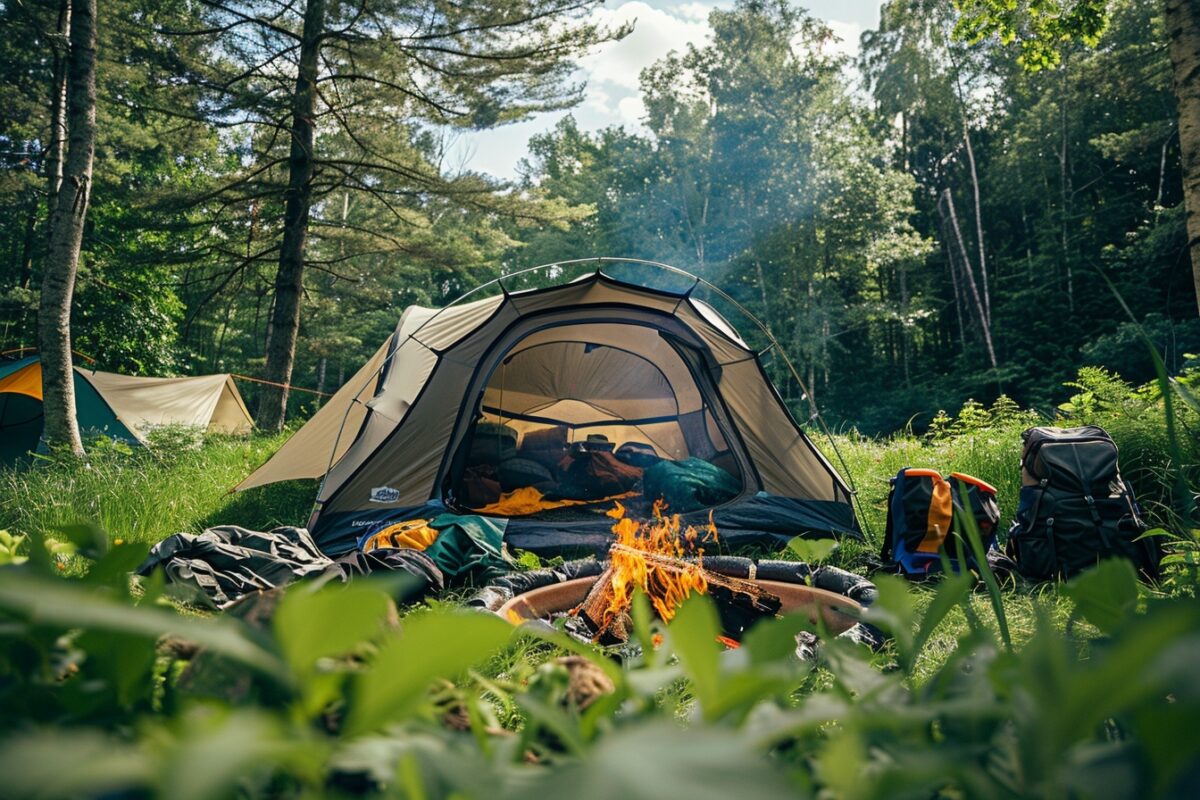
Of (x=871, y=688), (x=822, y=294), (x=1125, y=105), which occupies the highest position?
(x=1125, y=105)

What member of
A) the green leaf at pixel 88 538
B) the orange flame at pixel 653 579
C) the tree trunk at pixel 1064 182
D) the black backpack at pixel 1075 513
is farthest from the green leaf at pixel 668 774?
the tree trunk at pixel 1064 182

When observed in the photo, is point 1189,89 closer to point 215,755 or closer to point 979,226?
point 215,755

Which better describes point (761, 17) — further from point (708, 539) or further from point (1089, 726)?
point (1089, 726)

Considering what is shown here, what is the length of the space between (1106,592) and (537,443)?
566 centimetres

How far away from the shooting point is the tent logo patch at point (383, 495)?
397cm

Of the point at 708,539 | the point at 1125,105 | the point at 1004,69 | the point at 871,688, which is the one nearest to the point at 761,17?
the point at 1004,69

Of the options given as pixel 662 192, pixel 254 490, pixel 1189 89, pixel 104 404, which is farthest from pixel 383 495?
pixel 662 192

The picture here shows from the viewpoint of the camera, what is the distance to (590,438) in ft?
20.5

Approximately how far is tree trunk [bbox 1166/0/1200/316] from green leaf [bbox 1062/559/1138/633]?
3.89m

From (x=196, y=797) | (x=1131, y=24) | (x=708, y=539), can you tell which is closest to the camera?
(x=196, y=797)

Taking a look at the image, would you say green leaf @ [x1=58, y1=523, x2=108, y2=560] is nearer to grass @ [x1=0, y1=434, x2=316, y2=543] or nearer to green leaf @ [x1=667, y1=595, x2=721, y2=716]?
green leaf @ [x1=667, y1=595, x2=721, y2=716]

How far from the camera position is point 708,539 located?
3928 mm

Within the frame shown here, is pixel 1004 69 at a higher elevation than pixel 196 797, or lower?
higher

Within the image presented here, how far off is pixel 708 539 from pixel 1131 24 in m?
18.7
